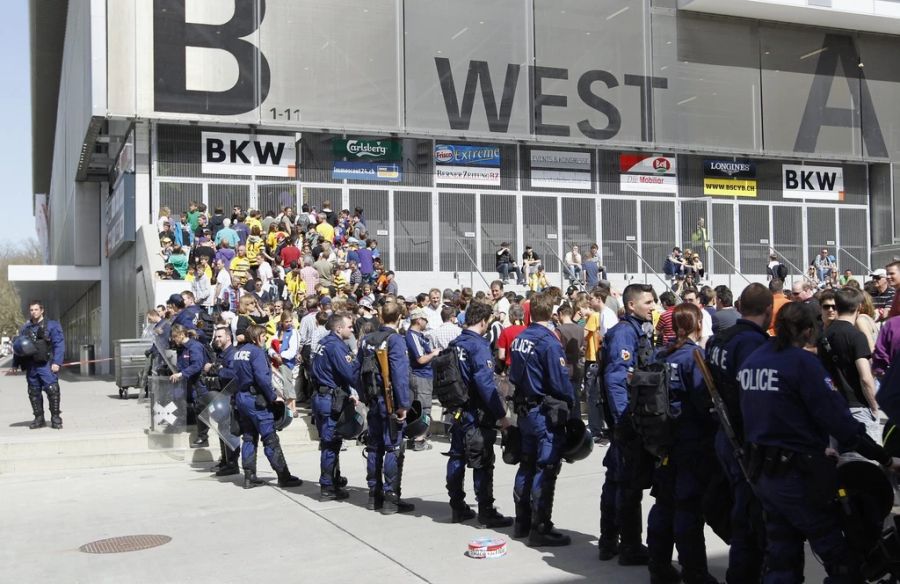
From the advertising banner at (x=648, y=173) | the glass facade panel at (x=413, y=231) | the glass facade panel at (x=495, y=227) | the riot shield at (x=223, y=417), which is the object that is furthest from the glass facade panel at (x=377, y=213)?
the riot shield at (x=223, y=417)

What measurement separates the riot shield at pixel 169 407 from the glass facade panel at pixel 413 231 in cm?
1608

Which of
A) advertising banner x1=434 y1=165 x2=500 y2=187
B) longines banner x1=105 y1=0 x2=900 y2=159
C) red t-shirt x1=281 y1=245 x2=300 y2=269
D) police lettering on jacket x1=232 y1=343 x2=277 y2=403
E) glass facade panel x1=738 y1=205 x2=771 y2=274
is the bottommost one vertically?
police lettering on jacket x1=232 y1=343 x2=277 y2=403

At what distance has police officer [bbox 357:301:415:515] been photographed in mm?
8883

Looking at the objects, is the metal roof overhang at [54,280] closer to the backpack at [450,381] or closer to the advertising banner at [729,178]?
the advertising banner at [729,178]

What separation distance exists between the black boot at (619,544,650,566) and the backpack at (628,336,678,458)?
968 mm

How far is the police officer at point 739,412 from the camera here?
5.46m

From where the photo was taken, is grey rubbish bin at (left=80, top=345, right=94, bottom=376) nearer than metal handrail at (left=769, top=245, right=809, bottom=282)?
No

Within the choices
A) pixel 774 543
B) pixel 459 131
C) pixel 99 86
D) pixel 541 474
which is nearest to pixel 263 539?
pixel 541 474

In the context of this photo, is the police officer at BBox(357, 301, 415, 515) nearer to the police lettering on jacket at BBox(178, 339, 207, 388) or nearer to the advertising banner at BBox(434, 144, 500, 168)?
the police lettering on jacket at BBox(178, 339, 207, 388)

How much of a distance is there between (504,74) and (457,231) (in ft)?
16.7

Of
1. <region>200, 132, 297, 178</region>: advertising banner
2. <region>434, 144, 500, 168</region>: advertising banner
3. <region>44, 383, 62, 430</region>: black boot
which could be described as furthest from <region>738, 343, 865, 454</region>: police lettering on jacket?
<region>434, 144, 500, 168</region>: advertising banner

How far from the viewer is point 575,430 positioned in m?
7.59

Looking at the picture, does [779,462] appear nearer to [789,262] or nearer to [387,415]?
[387,415]

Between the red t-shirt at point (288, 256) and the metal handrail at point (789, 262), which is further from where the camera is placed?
the metal handrail at point (789, 262)
